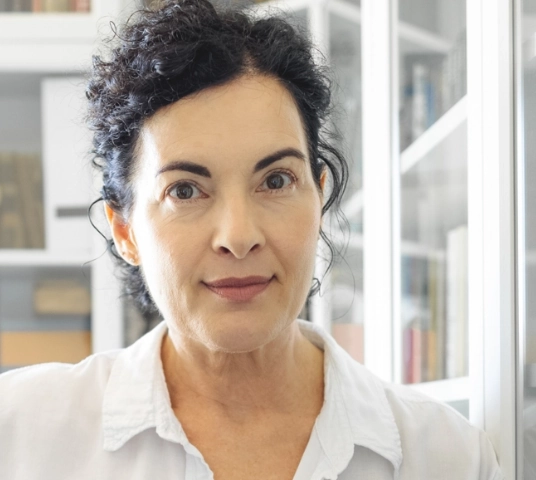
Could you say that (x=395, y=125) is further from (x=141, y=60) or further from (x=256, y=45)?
(x=141, y=60)

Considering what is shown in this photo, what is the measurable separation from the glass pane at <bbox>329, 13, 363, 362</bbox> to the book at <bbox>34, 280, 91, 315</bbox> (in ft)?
2.72

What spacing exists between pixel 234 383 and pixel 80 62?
1.55 metres

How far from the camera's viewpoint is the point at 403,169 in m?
1.73

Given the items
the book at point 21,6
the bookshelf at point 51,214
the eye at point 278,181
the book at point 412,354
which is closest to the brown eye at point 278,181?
the eye at point 278,181

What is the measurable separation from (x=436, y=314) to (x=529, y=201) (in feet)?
1.97

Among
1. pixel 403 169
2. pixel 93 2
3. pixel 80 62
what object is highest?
pixel 93 2

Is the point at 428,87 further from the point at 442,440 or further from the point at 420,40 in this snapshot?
the point at 442,440

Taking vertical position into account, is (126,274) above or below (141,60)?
below

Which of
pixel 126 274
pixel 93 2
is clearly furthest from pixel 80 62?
pixel 126 274

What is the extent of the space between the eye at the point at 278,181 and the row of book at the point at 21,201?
1570mm

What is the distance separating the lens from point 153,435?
120 cm

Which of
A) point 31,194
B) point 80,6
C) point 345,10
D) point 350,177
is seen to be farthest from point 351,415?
point 80,6

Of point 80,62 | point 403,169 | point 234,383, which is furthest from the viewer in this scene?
point 80,62

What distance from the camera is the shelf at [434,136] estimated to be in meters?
1.37
